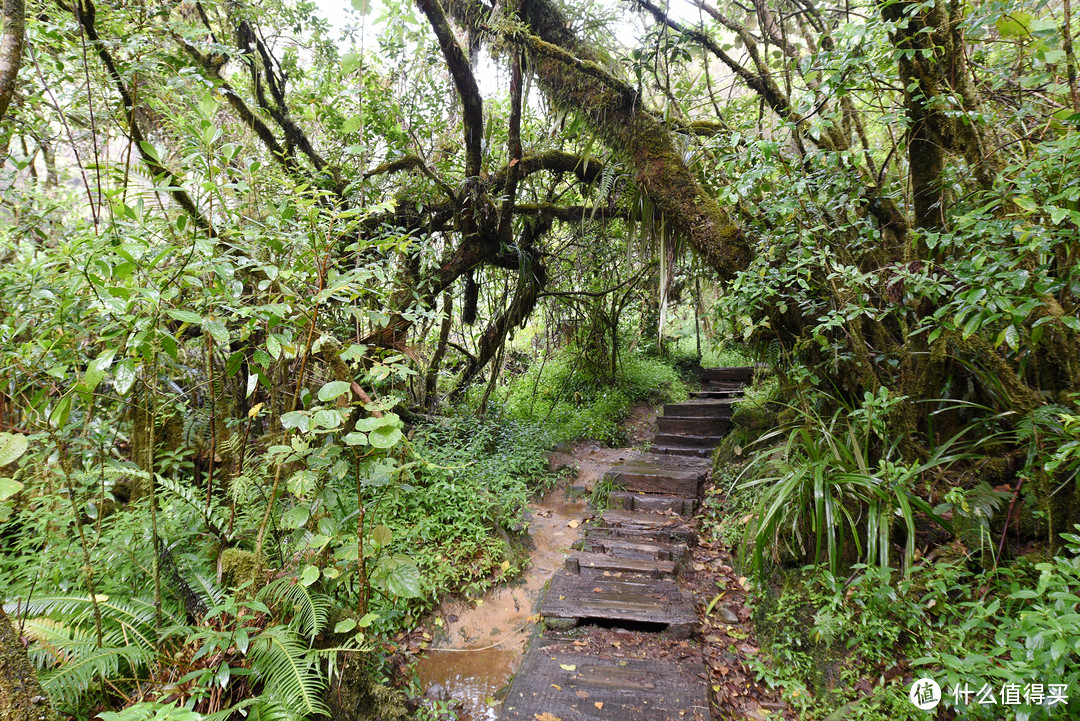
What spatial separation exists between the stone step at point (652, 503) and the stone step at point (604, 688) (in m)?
1.77

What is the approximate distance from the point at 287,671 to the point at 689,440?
4.76 meters

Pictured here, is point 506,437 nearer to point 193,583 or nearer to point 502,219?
point 502,219

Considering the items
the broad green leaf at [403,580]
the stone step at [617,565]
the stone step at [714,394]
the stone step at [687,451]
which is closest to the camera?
the broad green leaf at [403,580]

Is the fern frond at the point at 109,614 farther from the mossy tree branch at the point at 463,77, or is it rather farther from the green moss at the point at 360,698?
the mossy tree branch at the point at 463,77

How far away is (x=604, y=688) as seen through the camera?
243 cm

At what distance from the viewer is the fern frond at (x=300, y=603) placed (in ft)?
6.69

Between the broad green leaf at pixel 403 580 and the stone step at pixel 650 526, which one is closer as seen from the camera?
the broad green leaf at pixel 403 580

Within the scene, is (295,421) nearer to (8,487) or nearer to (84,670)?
(8,487)

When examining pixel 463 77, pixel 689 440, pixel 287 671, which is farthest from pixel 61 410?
pixel 689 440

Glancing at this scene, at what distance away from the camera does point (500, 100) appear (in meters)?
5.84

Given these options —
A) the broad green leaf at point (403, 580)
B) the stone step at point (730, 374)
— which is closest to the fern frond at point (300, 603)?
the broad green leaf at point (403, 580)

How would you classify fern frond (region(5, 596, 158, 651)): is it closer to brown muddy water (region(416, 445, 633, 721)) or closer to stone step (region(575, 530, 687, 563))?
brown muddy water (region(416, 445, 633, 721))

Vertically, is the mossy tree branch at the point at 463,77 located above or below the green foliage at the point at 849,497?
above

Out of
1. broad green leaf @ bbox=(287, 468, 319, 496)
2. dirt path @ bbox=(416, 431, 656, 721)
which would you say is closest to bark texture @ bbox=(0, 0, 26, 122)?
broad green leaf @ bbox=(287, 468, 319, 496)
